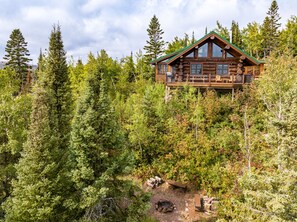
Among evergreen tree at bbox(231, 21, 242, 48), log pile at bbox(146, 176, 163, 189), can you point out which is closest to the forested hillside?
log pile at bbox(146, 176, 163, 189)

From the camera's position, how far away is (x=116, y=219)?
32.0ft

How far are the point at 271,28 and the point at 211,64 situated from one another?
72.5 feet

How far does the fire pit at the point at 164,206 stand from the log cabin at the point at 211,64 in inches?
456

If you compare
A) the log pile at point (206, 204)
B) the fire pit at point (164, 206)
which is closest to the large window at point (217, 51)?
the log pile at point (206, 204)

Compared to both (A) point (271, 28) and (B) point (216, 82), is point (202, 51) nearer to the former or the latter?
(B) point (216, 82)

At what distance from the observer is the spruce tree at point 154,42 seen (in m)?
41.2

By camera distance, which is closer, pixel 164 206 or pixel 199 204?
pixel 199 204

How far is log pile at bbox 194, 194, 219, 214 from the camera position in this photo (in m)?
12.9

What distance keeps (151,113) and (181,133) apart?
2872 mm

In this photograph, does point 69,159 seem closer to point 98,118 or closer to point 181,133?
point 98,118

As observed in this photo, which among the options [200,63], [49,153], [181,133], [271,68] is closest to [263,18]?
[200,63]

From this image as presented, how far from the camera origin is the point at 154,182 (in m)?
15.5

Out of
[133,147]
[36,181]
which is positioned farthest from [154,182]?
[36,181]

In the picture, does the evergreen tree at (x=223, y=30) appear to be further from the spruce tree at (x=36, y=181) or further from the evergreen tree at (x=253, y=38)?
the spruce tree at (x=36, y=181)
